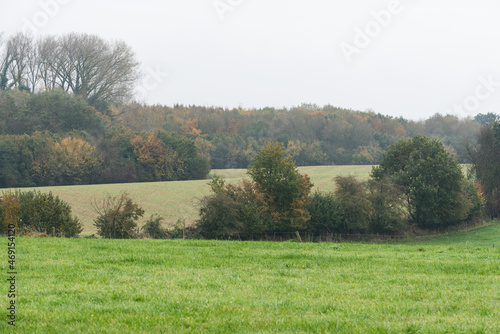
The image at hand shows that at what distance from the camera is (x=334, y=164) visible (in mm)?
108875

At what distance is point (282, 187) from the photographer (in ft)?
125

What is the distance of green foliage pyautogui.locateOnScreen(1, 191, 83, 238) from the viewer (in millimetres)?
25156

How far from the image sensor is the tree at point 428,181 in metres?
45.3

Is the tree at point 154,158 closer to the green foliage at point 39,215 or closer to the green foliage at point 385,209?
the green foliage at point 385,209

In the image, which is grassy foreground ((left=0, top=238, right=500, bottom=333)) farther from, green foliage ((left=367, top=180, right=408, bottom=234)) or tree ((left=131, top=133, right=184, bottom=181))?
tree ((left=131, top=133, right=184, bottom=181))

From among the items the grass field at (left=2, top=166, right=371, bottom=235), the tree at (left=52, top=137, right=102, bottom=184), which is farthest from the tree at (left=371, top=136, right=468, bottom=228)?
the tree at (left=52, top=137, right=102, bottom=184)

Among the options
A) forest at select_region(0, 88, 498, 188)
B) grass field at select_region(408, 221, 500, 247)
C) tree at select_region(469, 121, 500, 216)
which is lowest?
grass field at select_region(408, 221, 500, 247)

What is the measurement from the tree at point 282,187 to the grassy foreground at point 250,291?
1919cm

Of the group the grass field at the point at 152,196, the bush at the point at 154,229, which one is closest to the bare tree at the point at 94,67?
the grass field at the point at 152,196

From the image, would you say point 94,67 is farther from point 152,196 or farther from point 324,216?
point 324,216

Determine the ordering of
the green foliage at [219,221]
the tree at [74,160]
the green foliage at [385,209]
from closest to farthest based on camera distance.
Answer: the green foliage at [219,221] → the green foliage at [385,209] → the tree at [74,160]

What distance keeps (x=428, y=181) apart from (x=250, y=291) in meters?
39.5

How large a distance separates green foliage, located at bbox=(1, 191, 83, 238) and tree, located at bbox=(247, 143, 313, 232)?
1462 centimetres

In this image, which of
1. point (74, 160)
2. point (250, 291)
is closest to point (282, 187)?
point (250, 291)
